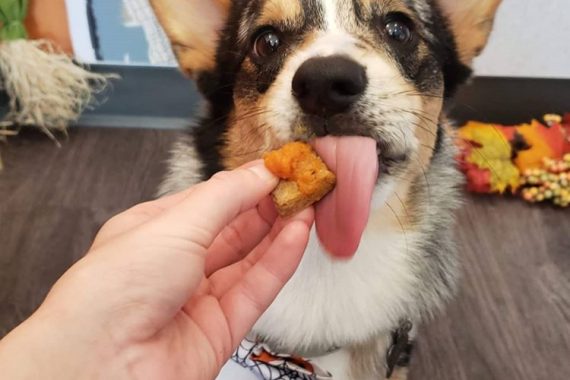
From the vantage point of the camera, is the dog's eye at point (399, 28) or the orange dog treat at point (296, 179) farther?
the dog's eye at point (399, 28)

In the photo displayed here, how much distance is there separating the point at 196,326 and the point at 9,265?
1.35 metres

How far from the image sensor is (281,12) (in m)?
1.21

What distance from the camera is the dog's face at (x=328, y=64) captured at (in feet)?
3.24

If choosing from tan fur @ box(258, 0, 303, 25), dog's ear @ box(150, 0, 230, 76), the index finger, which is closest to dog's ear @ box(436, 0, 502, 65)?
tan fur @ box(258, 0, 303, 25)

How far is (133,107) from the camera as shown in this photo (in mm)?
2697

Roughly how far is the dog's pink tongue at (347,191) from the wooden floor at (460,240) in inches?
37.0

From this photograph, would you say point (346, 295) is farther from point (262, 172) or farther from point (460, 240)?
point (460, 240)

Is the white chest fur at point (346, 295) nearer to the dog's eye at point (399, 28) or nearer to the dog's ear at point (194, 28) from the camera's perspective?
the dog's eye at point (399, 28)

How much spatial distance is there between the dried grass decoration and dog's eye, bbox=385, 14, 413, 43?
1.66 meters

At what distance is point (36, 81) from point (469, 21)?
176cm

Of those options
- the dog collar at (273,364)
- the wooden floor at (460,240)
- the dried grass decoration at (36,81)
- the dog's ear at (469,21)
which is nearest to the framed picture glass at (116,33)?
the dried grass decoration at (36,81)

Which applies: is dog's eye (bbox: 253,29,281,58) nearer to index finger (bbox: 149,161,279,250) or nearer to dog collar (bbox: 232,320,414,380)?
index finger (bbox: 149,161,279,250)

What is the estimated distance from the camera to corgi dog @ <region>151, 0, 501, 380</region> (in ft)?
3.23

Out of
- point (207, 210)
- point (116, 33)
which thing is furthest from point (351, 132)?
point (116, 33)
